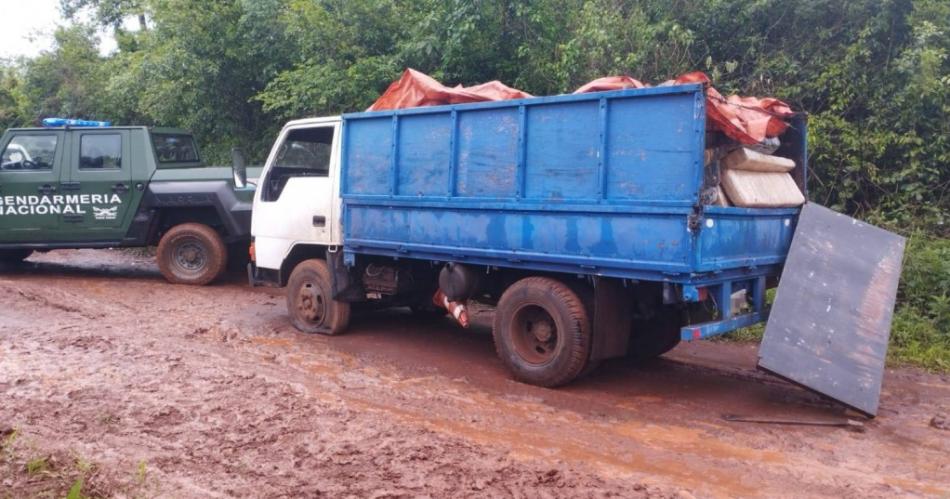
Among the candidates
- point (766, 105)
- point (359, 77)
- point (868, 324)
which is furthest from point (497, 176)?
point (359, 77)

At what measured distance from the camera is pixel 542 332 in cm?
607

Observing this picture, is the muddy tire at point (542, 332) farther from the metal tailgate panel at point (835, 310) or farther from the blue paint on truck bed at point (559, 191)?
the metal tailgate panel at point (835, 310)

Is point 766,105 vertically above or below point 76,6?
below

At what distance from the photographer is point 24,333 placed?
24.7 feet

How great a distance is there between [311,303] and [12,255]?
6.83 m

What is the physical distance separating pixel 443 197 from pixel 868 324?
3348mm

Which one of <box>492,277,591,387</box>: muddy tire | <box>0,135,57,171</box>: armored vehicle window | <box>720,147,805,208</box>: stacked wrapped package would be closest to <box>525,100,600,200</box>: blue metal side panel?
<box>492,277,591,387</box>: muddy tire

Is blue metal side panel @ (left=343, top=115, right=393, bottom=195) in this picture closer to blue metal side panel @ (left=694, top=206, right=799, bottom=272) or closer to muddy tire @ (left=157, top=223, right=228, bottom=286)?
blue metal side panel @ (left=694, top=206, right=799, bottom=272)

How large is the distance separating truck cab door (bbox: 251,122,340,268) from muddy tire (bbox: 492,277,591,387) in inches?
87.0

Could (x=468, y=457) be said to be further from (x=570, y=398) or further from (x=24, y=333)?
(x=24, y=333)

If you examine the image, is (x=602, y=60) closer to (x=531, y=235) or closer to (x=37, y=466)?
(x=531, y=235)

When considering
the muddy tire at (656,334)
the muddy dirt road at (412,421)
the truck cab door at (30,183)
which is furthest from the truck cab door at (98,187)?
the muddy tire at (656,334)

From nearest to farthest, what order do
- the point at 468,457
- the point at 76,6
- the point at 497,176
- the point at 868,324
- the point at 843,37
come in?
the point at 468,457 → the point at 868,324 → the point at 497,176 → the point at 843,37 → the point at 76,6

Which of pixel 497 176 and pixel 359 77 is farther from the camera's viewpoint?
pixel 359 77
